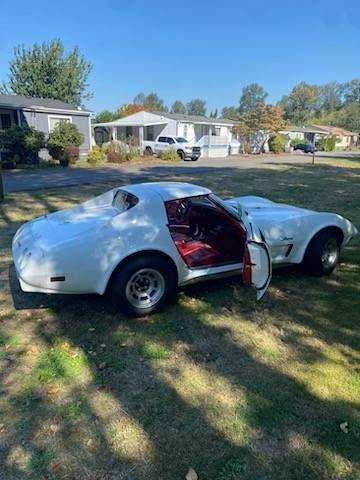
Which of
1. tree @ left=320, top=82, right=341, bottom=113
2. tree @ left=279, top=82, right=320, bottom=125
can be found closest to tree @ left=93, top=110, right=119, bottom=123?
tree @ left=279, top=82, right=320, bottom=125

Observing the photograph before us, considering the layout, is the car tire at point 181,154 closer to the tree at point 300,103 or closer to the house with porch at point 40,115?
the house with porch at point 40,115

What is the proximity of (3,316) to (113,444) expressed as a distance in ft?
7.87

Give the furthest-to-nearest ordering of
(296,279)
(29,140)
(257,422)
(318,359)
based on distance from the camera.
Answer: (29,140) < (296,279) < (318,359) < (257,422)

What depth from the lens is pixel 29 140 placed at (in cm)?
2145

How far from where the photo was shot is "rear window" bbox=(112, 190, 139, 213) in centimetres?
461

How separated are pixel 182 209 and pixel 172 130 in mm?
36016

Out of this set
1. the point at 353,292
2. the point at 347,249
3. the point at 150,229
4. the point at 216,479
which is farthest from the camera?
the point at 347,249

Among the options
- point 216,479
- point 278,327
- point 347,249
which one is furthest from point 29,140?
point 216,479

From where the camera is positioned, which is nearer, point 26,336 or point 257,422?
point 257,422

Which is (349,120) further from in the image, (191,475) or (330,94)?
(191,475)

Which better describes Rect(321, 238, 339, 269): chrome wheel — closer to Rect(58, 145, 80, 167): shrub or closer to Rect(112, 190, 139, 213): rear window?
Rect(112, 190, 139, 213): rear window

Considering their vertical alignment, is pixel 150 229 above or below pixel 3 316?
above

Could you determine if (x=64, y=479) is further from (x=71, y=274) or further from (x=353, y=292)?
(x=353, y=292)

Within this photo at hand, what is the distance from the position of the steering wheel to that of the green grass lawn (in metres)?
0.97
